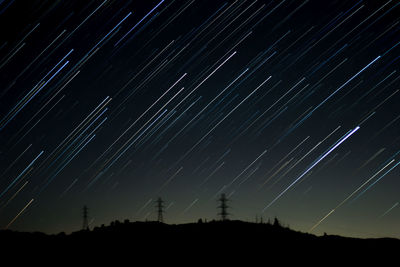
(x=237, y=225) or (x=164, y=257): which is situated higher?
(x=237, y=225)

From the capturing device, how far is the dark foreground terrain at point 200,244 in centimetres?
3491

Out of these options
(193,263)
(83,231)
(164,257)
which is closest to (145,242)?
(164,257)

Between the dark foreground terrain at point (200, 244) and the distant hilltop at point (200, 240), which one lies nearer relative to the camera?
the dark foreground terrain at point (200, 244)

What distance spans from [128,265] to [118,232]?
9524mm

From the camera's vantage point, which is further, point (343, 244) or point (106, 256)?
point (343, 244)

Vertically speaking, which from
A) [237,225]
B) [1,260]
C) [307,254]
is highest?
[237,225]

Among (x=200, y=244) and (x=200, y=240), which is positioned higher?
(x=200, y=240)

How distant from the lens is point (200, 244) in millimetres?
37344

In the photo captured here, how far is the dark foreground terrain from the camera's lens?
34906mm

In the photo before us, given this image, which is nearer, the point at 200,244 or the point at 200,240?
the point at 200,244

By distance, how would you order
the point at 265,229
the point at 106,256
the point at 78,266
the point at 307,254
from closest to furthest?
the point at 78,266
the point at 106,256
the point at 307,254
the point at 265,229

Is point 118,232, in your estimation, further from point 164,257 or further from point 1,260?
point 1,260

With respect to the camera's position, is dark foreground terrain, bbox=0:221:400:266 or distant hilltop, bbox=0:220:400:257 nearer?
dark foreground terrain, bbox=0:221:400:266

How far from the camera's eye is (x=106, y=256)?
33719mm
